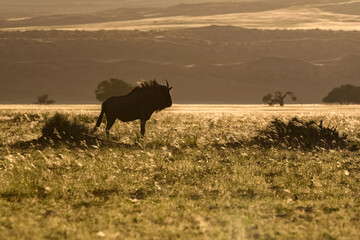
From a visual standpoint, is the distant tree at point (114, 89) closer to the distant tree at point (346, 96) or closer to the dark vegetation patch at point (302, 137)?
the distant tree at point (346, 96)

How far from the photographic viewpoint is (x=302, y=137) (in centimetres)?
1856

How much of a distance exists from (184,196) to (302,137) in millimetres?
8704

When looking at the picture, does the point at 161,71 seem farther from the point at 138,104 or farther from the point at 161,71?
the point at 138,104

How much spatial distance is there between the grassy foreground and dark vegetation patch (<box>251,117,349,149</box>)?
1979 millimetres

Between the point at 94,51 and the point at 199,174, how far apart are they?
7054 inches

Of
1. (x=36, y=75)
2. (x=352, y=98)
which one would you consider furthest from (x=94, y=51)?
(x=352, y=98)

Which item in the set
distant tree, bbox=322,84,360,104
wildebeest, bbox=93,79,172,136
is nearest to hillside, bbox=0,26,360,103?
distant tree, bbox=322,84,360,104

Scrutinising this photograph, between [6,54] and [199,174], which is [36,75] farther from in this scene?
[199,174]

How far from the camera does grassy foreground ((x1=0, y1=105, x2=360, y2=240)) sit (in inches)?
317

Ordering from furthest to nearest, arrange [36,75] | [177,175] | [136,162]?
[36,75] < [136,162] < [177,175]

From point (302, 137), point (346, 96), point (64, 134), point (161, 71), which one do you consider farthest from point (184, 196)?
point (161, 71)

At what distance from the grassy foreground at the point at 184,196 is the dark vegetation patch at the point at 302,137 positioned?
6.49 ft

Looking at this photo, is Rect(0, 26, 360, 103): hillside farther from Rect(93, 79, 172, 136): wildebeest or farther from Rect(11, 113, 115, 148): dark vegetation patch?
Rect(11, 113, 115, 148): dark vegetation patch

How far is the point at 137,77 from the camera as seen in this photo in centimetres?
15900
